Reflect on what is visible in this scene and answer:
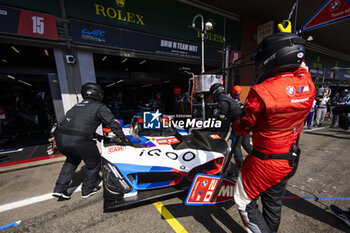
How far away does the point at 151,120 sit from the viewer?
2.85m

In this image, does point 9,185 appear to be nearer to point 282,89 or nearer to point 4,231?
point 4,231

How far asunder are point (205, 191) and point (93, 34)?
589cm

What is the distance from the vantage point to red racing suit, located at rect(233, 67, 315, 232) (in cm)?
107

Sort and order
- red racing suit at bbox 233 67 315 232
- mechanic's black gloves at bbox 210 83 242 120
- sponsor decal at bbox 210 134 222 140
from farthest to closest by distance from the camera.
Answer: sponsor decal at bbox 210 134 222 140 < mechanic's black gloves at bbox 210 83 242 120 < red racing suit at bbox 233 67 315 232

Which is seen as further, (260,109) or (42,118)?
(42,118)

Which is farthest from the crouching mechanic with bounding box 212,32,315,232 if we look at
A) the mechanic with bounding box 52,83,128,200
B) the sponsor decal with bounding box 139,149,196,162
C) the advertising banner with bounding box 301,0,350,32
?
the advertising banner with bounding box 301,0,350,32

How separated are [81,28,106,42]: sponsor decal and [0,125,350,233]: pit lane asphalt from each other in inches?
176

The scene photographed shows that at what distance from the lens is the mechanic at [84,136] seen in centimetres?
219

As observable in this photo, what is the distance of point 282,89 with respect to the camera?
3.51 ft

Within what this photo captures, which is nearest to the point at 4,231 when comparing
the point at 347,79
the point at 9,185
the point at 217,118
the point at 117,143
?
the point at 9,185

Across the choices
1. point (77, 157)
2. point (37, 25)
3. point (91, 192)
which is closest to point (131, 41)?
point (37, 25)

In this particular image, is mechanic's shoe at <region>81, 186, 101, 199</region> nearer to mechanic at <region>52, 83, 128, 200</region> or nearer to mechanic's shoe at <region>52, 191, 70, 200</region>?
mechanic at <region>52, 83, 128, 200</region>

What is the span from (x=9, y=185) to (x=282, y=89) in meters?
4.76

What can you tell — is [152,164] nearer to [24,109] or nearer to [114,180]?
[114,180]
